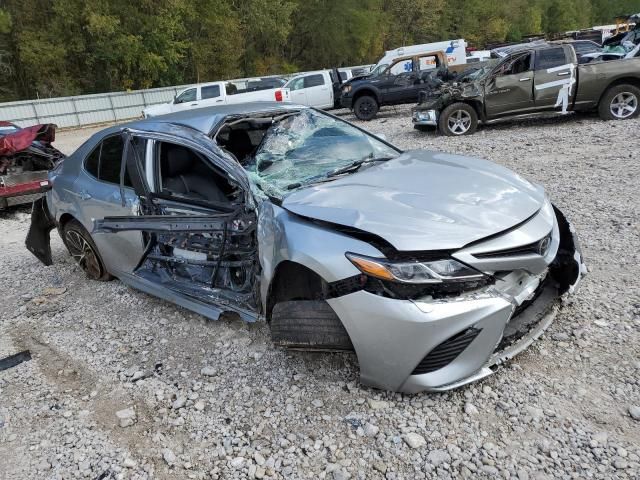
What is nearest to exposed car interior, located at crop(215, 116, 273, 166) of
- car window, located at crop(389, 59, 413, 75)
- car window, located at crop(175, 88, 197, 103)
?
car window, located at crop(389, 59, 413, 75)

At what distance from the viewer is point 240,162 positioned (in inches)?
130

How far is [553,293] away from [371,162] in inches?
56.6

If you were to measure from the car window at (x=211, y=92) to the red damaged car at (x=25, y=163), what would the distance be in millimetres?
9202

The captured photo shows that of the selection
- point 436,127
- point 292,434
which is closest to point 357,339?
point 292,434

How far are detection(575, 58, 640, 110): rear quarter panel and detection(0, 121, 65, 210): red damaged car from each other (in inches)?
378

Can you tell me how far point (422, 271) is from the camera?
7.18 feet

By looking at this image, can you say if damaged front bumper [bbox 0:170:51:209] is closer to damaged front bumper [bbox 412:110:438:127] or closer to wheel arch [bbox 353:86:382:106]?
damaged front bumper [bbox 412:110:438:127]

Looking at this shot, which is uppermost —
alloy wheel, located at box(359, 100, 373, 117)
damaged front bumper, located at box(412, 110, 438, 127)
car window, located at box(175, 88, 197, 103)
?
car window, located at box(175, 88, 197, 103)

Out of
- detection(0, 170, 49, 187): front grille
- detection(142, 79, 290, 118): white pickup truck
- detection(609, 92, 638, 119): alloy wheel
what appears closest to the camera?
detection(0, 170, 49, 187): front grille

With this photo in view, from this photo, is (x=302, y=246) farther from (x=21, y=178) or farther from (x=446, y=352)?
(x=21, y=178)

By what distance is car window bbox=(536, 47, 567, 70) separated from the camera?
8914mm

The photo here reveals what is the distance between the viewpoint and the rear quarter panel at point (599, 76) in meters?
8.59

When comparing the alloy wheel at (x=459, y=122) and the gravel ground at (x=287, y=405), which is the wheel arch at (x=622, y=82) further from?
the gravel ground at (x=287, y=405)

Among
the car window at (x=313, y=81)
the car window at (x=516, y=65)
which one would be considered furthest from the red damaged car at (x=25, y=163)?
the car window at (x=313, y=81)
